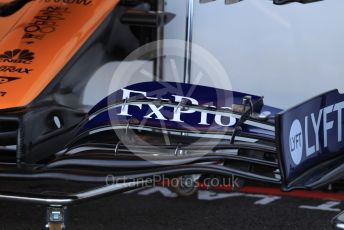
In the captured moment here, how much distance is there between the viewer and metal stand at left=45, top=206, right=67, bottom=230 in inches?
94.5

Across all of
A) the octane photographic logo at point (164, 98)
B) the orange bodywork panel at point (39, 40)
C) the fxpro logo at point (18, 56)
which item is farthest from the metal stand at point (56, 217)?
the fxpro logo at point (18, 56)

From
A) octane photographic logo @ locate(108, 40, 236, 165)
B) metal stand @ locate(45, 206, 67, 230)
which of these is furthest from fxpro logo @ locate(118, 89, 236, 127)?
metal stand @ locate(45, 206, 67, 230)

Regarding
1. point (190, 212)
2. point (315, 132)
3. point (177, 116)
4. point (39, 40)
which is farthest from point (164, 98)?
point (190, 212)

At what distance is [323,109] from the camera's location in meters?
2.45

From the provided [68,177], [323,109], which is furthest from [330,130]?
[68,177]

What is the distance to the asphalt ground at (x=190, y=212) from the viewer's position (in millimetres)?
3404

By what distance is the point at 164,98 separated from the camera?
294 centimetres

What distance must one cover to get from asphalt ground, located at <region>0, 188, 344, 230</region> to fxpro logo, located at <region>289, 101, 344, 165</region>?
101 cm

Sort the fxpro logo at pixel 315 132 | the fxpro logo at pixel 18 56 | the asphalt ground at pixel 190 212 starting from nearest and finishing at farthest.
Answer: the fxpro logo at pixel 315 132, the fxpro logo at pixel 18 56, the asphalt ground at pixel 190 212

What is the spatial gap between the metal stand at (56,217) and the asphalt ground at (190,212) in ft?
3.11

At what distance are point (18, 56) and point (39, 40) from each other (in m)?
0.15

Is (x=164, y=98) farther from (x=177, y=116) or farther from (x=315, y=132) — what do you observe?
(x=315, y=132)

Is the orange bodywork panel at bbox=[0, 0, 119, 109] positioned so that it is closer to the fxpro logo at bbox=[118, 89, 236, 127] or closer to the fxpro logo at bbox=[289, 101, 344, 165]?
the fxpro logo at bbox=[118, 89, 236, 127]

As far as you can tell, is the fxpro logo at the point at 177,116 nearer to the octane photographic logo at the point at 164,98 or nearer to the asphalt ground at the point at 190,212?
the octane photographic logo at the point at 164,98
